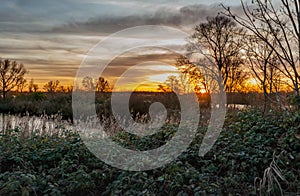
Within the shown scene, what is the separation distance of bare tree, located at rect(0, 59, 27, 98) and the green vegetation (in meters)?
20.4

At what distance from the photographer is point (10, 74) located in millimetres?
24625

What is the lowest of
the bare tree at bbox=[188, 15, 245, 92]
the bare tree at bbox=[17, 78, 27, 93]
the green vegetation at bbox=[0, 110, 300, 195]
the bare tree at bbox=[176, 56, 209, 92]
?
the green vegetation at bbox=[0, 110, 300, 195]

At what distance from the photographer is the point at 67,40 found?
1032 cm

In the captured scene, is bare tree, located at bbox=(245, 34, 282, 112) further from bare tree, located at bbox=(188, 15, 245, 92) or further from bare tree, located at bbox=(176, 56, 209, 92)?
bare tree, located at bbox=(188, 15, 245, 92)

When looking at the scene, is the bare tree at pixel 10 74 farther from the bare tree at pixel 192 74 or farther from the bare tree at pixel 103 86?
the bare tree at pixel 192 74

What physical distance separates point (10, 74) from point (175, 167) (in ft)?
76.2

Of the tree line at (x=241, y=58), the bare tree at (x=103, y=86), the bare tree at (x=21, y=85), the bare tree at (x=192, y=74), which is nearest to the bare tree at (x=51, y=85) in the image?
the tree line at (x=241, y=58)

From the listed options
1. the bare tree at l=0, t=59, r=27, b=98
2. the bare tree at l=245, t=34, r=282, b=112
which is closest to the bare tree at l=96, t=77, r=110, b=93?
the bare tree at l=0, t=59, r=27, b=98

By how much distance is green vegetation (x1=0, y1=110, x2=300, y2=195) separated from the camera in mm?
3814

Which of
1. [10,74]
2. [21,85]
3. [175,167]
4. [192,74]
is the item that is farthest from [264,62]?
[21,85]

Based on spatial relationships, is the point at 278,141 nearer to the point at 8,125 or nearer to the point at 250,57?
the point at 250,57

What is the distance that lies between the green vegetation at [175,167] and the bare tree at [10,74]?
20.4 meters

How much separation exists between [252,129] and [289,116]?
64 centimetres

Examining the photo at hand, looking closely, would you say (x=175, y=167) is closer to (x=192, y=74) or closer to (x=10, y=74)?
(x=192, y=74)
